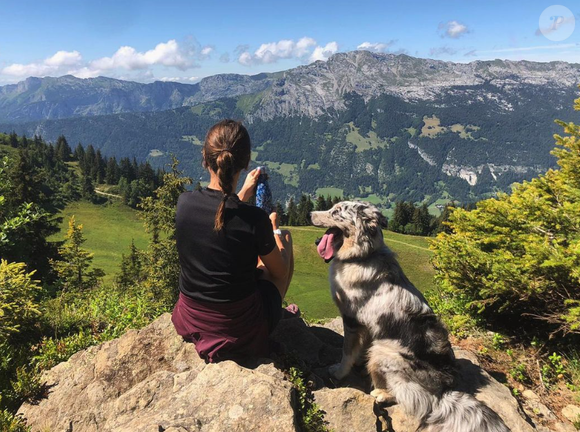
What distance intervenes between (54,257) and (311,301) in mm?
26211

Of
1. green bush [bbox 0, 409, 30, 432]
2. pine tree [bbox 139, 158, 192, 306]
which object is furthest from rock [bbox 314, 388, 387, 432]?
pine tree [bbox 139, 158, 192, 306]

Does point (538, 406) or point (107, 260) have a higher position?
point (538, 406)

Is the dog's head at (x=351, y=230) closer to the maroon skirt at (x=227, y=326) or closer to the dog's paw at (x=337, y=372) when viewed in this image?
the maroon skirt at (x=227, y=326)

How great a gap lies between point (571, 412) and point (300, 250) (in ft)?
193

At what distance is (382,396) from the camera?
14.9 ft

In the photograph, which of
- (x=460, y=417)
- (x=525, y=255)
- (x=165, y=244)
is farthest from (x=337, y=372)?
(x=165, y=244)

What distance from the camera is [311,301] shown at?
41.0 meters

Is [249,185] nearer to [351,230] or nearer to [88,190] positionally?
[351,230]

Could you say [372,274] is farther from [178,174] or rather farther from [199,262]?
[178,174]

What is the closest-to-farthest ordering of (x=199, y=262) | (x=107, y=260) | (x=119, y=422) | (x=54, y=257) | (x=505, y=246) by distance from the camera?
(x=119, y=422), (x=199, y=262), (x=505, y=246), (x=54, y=257), (x=107, y=260)

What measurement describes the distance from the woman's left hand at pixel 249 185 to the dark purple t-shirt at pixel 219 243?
114cm

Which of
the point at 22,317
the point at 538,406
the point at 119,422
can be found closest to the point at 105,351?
the point at 119,422

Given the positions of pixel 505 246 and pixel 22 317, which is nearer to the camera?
pixel 22 317

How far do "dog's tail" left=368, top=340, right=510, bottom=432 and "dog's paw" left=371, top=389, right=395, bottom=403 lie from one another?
7cm
